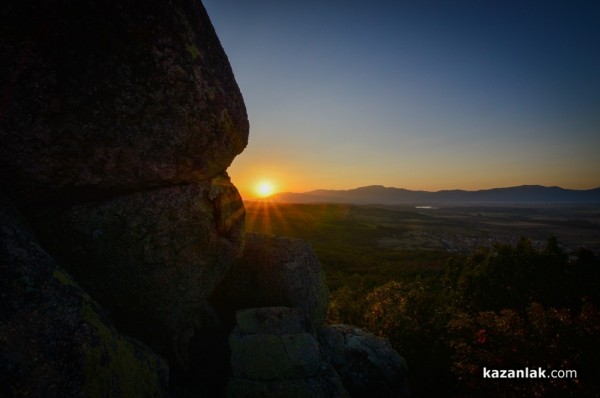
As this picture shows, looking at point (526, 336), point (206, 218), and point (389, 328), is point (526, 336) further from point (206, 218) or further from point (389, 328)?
point (206, 218)

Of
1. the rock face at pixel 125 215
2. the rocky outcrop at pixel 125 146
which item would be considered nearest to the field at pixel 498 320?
the rock face at pixel 125 215

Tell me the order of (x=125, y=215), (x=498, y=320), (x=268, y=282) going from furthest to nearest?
(x=268, y=282) → (x=498, y=320) → (x=125, y=215)

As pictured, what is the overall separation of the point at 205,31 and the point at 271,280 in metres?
6.74

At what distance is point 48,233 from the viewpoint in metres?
5.42

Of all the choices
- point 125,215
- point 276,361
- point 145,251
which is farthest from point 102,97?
point 276,361

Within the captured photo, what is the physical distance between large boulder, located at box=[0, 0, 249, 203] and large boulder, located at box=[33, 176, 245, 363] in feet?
1.28

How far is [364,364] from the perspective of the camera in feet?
27.8

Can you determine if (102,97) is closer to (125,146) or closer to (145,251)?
(125,146)

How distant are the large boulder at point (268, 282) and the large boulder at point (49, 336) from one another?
14.4ft

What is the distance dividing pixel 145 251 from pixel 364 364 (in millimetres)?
6455

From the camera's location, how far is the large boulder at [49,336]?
3.45m

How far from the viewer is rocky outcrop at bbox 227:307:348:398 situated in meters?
6.62

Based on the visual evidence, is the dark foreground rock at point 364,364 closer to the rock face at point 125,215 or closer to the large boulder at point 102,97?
the rock face at point 125,215

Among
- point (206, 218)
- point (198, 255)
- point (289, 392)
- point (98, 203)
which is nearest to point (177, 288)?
point (198, 255)
